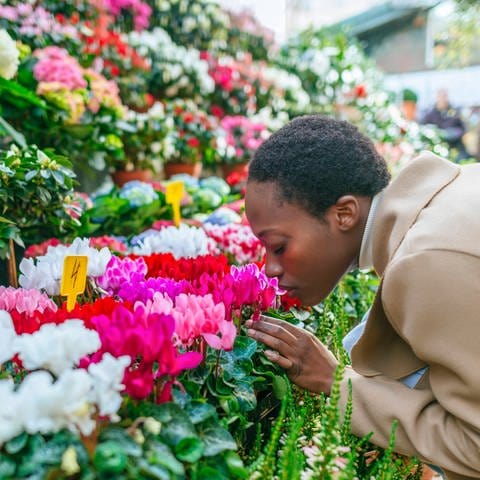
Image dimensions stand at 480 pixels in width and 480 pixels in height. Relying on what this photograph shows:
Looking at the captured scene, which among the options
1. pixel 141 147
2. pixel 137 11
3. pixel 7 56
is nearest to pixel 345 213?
pixel 7 56

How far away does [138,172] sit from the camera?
418cm

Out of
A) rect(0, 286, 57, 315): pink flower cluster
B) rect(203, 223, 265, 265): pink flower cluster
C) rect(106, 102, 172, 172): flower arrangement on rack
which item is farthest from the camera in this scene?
rect(106, 102, 172, 172): flower arrangement on rack

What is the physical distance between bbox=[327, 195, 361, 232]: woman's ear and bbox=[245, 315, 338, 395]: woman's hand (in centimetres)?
30

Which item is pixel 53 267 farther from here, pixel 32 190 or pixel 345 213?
pixel 345 213

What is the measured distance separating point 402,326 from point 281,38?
6.36 metres

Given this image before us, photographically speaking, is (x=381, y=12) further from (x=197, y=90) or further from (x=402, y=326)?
(x=402, y=326)

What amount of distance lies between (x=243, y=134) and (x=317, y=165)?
11.5 ft

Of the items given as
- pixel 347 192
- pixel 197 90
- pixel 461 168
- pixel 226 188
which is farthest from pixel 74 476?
pixel 197 90

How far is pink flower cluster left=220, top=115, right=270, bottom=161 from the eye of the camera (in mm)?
5059

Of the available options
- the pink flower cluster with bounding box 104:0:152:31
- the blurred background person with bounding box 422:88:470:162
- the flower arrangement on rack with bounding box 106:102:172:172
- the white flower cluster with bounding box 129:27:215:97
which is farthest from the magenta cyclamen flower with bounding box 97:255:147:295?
the blurred background person with bounding box 422:88:470:162

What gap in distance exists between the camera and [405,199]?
67.0 inches

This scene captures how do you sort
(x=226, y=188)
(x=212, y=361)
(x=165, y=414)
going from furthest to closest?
(x=226, y=188)
(x=212, y=361)
(x=165, y=414)

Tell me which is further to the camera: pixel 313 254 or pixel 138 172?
pixel 138 172

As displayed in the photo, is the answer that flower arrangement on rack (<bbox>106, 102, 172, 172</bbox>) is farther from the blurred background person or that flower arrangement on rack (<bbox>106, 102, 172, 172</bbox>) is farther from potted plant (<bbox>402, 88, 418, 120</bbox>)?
potted plant (<bbox>402, 88, 418, 120</bbox>)
